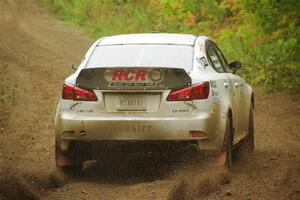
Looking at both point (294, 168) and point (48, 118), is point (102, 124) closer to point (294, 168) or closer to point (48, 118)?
point (294, 168)

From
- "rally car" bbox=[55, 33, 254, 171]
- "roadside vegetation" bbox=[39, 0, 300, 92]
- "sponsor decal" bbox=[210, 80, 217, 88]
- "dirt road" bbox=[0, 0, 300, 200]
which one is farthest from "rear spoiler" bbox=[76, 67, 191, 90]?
"roadside vegetation" bbox=[39, 0, 300, 92]

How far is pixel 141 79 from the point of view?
774 centimetres

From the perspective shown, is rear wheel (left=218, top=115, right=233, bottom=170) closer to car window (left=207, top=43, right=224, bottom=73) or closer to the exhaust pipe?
the exhaust pipe

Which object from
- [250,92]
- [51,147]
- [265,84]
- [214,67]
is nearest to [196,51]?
[214,67]

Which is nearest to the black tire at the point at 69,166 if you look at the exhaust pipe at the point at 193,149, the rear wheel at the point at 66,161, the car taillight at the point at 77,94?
the rear wheel at the point at 66,161

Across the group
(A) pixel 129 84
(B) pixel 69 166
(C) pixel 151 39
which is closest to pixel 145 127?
(A) pixel 129 84

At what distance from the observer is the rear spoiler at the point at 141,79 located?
7.73 m

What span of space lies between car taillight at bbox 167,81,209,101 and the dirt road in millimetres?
842

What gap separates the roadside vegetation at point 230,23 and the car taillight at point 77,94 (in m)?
9.10

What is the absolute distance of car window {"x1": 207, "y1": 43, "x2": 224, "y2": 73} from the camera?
28.9ft

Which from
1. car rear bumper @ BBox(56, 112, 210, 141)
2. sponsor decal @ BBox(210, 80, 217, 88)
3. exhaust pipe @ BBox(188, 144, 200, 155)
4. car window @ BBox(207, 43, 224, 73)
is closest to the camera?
car rear bumper @ BBox(56, 112, 210, 141)

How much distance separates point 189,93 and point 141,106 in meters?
0.53

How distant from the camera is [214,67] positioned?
877cm

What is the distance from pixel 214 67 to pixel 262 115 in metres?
5.60
